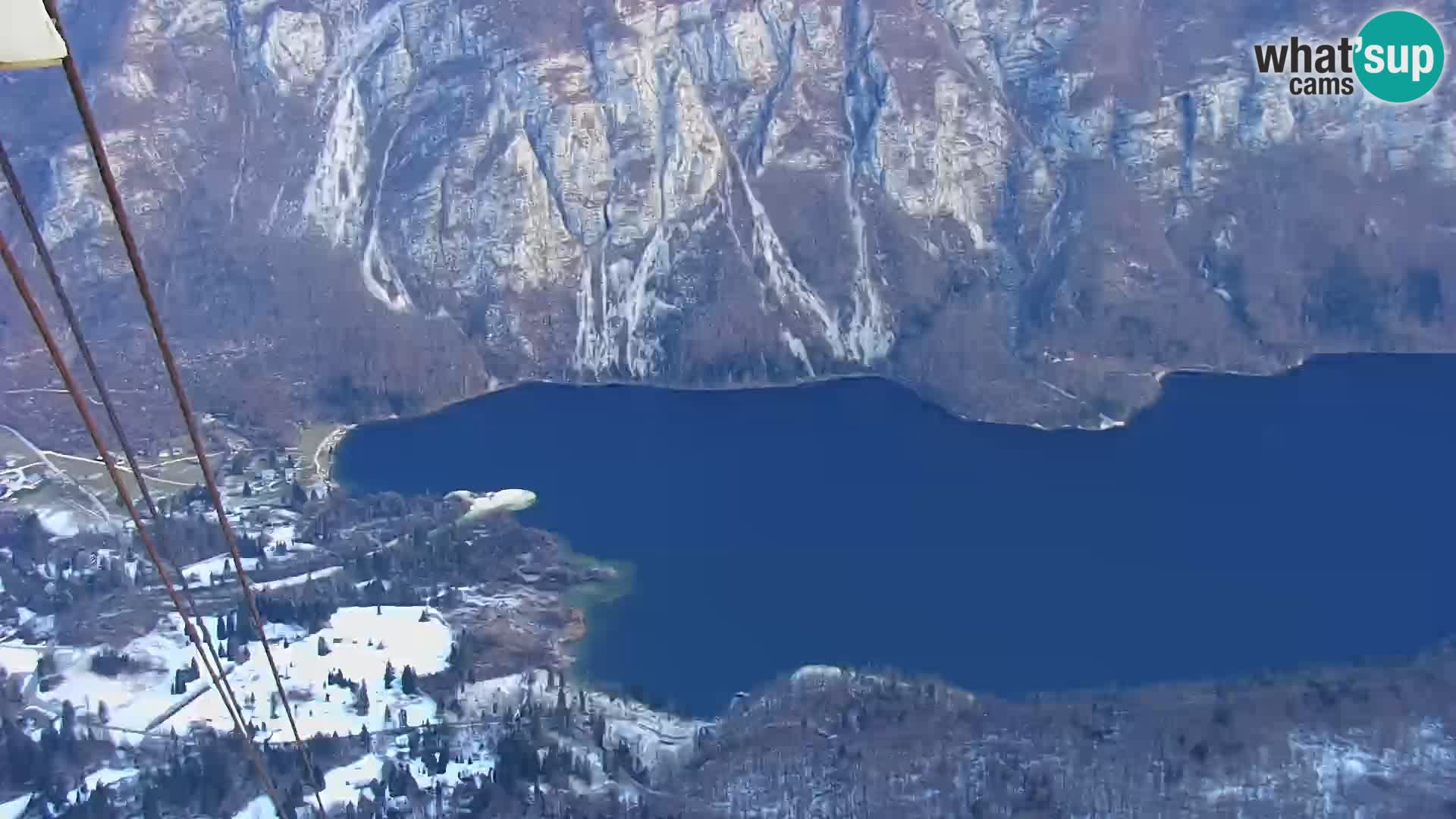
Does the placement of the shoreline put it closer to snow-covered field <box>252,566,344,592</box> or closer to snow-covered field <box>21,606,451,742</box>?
snow-covered field <box>252,566,344,592</box>

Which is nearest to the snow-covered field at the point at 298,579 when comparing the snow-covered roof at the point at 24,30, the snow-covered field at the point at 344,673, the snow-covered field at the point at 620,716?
the snow-covered field at the point at 344,673

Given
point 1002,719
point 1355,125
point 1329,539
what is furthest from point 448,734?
point 1355,125

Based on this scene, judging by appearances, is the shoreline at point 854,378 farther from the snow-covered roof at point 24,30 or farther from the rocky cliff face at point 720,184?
the snow-covered roof at point 24,30

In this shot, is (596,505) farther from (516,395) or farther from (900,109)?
(900,109)

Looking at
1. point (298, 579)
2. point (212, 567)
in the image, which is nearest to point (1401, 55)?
point (298, 579)

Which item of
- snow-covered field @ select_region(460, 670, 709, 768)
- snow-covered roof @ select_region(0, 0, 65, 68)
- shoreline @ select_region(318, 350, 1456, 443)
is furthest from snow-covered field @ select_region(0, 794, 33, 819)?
snow-covered roof @ select_region(0, 0, 65, 68)

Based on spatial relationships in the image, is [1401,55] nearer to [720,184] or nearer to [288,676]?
[720,184]

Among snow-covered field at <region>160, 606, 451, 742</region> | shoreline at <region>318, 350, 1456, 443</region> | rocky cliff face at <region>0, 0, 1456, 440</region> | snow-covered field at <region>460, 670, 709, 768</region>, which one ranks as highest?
rocky cliff face at <region>0, 0, 1456, 440</region>
